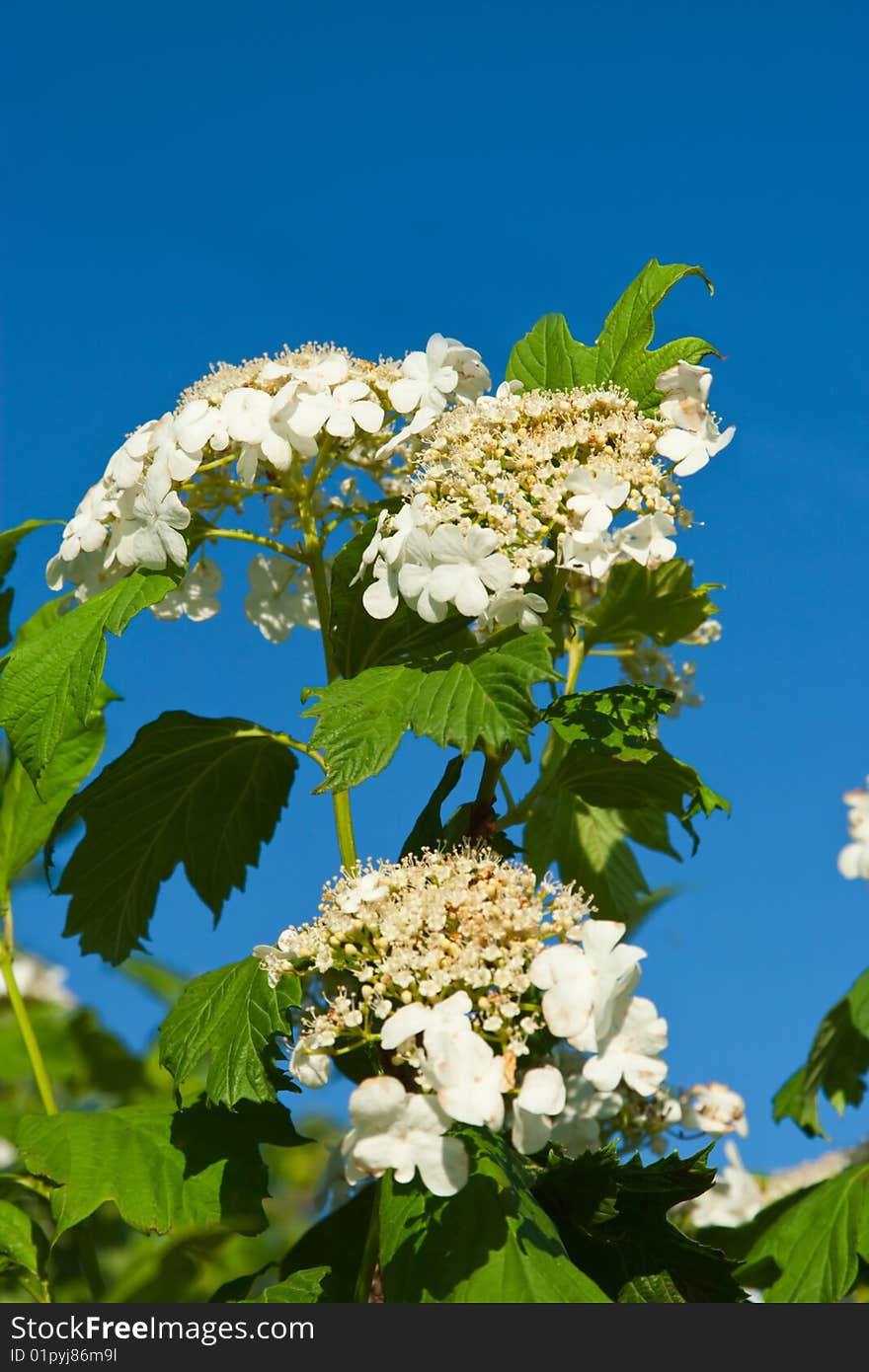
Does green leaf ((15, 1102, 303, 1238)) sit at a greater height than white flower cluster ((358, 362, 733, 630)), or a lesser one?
lesser

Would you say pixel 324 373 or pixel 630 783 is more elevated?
pixel 324 373

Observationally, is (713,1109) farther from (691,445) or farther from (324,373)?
(324,373)

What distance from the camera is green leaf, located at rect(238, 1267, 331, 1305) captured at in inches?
66.0

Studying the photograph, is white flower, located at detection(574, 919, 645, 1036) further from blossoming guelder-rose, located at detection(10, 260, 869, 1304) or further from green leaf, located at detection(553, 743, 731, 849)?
green leaf, located at detection(553, 743, 731, 849)

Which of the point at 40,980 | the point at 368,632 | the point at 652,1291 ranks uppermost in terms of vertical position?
the point at 40,980

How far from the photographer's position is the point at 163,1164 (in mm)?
1937

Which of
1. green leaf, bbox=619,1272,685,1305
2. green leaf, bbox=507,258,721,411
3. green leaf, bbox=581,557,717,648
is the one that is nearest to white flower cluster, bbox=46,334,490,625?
green leaf, bbox=507,258,721,411

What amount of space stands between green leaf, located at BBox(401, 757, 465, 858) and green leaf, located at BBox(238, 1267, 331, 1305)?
52cm

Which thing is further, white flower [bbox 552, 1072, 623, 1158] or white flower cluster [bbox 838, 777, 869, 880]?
white flower cluster [bbox 838, 777, 869, 880]

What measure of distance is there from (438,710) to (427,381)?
53 centimetres

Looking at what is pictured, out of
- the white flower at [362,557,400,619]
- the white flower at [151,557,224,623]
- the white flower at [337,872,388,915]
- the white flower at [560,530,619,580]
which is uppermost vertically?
the white flower at [151,557,224,623]

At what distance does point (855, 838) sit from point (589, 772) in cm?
107

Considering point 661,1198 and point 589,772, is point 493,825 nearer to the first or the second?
point 589,772

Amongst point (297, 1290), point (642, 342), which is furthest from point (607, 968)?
point (642, 342)
